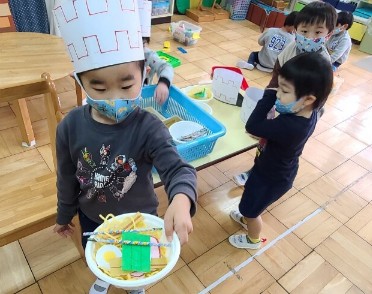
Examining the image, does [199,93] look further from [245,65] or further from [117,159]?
[245,65]

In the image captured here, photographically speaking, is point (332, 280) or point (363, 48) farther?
point (363, 48)

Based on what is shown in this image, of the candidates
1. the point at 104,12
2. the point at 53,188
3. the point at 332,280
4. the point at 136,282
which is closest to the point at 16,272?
the point at 53,188

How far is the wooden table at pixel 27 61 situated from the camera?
149cm

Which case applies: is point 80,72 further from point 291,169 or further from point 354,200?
point 354,200

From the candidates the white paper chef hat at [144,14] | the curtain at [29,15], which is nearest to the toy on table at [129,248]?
the white paper chef hat at [144,14]

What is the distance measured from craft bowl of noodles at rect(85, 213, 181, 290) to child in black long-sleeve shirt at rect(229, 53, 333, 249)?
1.85ft

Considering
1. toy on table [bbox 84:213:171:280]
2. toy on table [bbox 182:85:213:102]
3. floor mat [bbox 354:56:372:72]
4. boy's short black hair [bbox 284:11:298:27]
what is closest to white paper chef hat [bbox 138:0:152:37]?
toy on table [bbox 182:85:213:102]

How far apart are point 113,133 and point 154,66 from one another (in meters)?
0.77

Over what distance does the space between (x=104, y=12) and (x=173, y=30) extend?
9.26 ft

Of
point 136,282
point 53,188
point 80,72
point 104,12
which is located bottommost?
point 53,188

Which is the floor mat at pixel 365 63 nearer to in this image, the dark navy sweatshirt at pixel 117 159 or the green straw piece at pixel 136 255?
the dark navy sweatshirt at pixel 117 159

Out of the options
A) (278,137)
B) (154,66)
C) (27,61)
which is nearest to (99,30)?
(278,137)

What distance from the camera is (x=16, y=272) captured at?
4.04ft

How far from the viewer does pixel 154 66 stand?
4.61 feet
